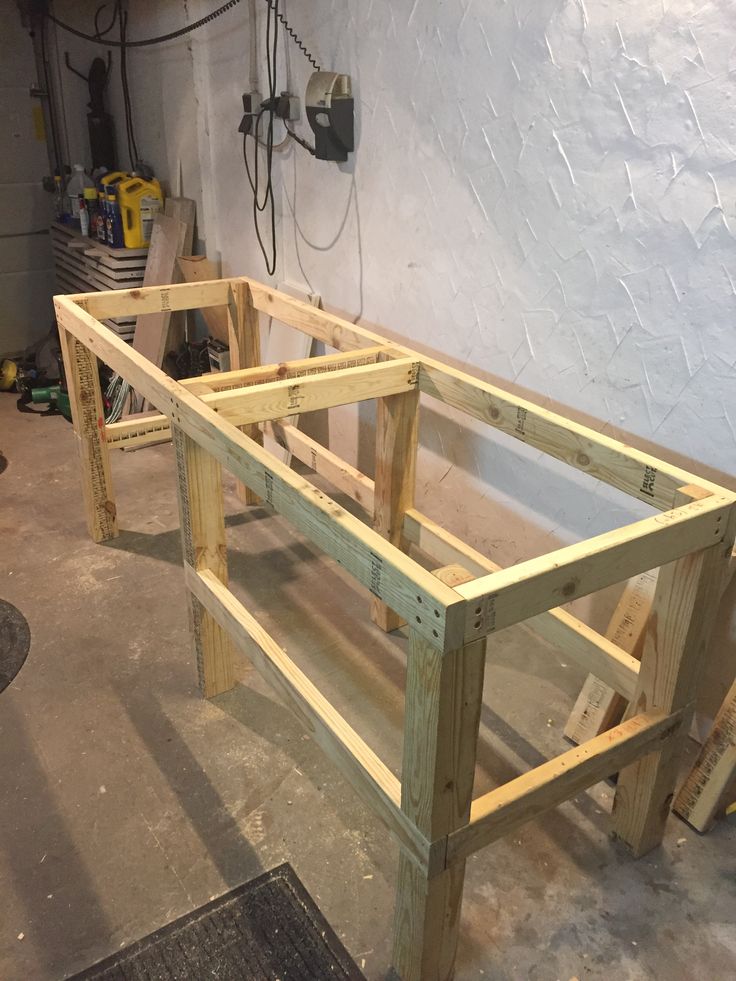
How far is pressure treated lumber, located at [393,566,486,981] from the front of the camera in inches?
47.2

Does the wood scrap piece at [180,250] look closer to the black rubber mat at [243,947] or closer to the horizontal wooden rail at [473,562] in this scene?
the horizontal wooden rail at [473,562]

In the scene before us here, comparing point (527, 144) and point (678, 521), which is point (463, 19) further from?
point (678, 521)

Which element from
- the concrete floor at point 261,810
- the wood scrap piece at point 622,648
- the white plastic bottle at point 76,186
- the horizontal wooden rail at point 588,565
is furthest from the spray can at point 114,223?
the horizontal wooden rail at point 588,565

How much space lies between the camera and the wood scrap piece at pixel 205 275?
3.68 m

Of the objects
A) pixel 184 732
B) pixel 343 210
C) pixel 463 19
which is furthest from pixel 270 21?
pixel 184 732

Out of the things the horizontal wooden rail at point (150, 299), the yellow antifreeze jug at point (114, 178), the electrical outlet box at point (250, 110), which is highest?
the electrical outlet box at point (250, 110)

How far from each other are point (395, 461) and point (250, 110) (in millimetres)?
1816

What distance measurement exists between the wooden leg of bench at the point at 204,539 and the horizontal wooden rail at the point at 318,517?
0.36 ft

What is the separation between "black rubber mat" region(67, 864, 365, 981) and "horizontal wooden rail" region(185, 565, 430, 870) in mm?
332

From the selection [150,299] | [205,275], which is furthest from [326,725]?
[205,275]

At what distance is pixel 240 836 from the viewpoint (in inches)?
70.3

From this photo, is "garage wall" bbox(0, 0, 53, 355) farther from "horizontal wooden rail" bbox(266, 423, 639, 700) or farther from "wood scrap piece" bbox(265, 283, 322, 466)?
"horizontal wooden rail" bbox(266, 423, 639, 700)

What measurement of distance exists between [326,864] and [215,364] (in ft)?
8.22

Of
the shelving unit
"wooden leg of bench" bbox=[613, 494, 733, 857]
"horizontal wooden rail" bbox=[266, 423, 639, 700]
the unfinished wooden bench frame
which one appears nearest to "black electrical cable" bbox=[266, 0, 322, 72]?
the unfinished wooden bench frame
